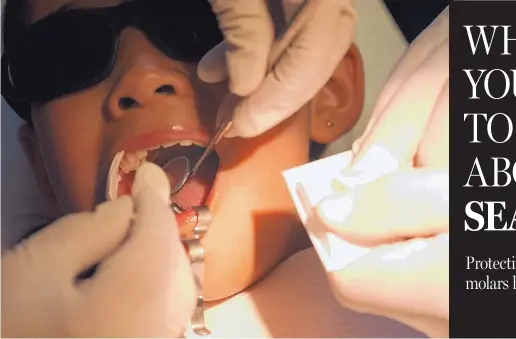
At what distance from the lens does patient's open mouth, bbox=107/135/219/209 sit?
79 cm

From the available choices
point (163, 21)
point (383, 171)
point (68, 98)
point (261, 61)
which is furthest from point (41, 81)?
point (383, 171)

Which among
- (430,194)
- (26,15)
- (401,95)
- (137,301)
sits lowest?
(137,301)

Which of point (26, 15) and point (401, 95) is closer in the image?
point (401, 95)

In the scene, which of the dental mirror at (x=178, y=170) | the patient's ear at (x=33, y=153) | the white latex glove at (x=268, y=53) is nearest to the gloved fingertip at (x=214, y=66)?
the white latex glove at (x=268, y=53)

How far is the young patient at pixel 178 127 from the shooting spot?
790 mm

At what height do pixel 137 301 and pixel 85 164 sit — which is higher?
pixel 85 164

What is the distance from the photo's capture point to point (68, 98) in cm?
81

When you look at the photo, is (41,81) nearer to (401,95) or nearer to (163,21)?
(163,21)

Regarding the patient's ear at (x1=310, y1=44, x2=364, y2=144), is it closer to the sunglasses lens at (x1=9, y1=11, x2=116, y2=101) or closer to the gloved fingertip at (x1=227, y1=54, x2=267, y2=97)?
the gloved fingertip at (x1=227, y1=54, x2=267, y2=97)

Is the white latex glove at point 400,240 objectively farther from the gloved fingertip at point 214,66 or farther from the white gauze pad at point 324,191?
the gloved fingertip at point 214,66

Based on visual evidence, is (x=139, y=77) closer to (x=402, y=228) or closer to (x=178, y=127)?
(x=178, y=127)

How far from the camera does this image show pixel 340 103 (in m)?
0.83

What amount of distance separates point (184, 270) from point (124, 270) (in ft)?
0.20

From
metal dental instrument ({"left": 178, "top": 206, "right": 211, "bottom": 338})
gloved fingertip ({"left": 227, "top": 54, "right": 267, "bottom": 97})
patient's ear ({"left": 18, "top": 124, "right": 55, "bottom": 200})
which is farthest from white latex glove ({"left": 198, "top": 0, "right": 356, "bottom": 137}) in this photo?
patient's ear ({"left": 18, "top": 124, "right": 55, "bottom": 200})
